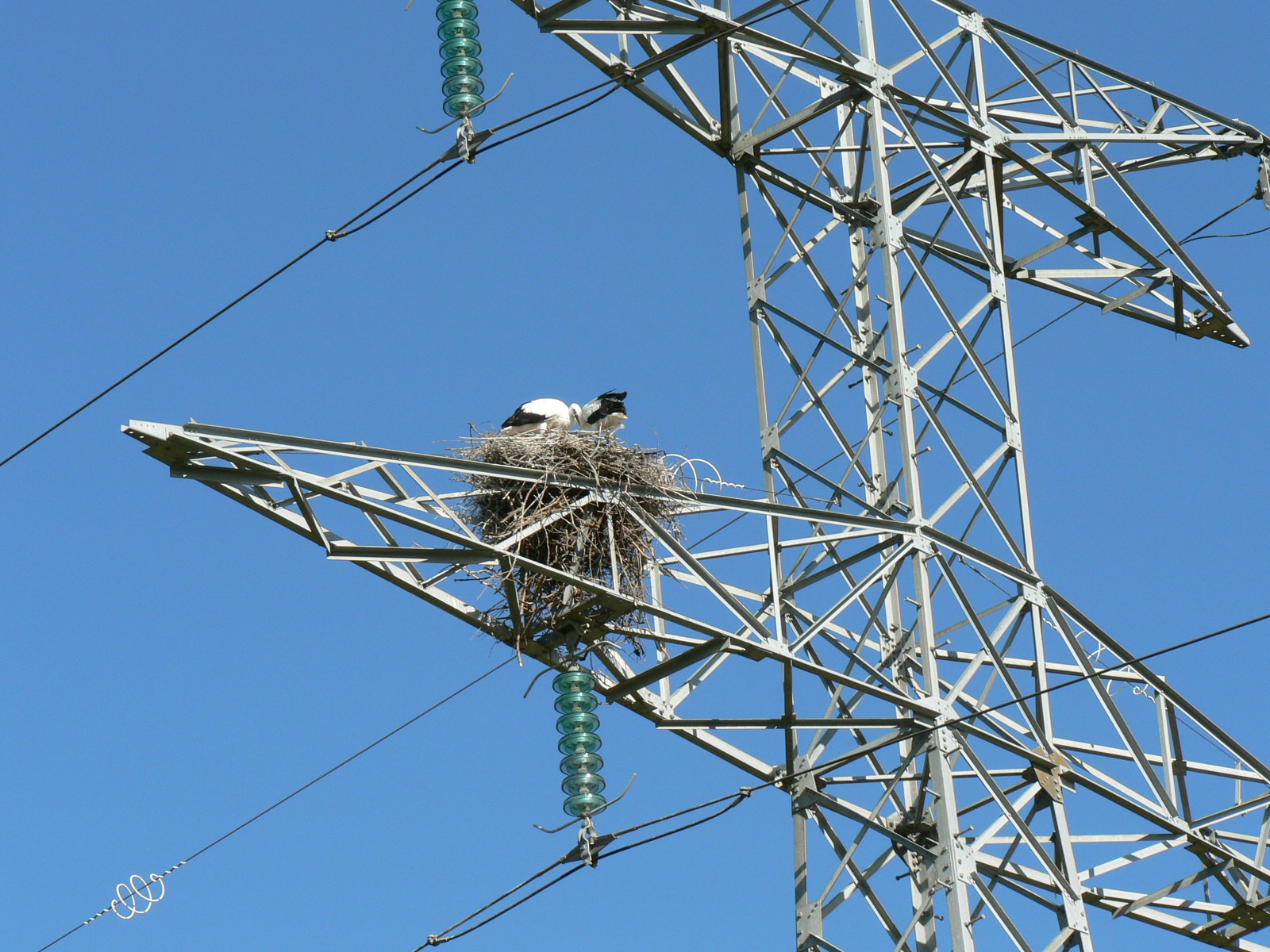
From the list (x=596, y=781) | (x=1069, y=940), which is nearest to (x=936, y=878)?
(x=1069, y=940)

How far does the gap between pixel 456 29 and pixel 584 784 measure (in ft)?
14.4

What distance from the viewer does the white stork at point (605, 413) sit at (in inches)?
538

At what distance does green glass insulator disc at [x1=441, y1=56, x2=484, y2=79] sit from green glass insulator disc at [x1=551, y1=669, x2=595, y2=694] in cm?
349

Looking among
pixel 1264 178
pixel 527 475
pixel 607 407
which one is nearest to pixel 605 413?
pixel 607 407

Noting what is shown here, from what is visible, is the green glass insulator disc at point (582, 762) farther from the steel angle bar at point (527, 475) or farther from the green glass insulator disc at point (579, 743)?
the steel angle bar at point (527, 475)

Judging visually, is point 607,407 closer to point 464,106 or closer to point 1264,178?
point 464,106

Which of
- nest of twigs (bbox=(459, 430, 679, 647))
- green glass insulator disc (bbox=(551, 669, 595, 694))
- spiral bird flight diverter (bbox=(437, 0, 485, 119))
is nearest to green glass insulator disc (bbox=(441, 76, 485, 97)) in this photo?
spiral bird flight diverter (bbox=(437, 0, 485, 119))

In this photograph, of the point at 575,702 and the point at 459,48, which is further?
the point at 459,48

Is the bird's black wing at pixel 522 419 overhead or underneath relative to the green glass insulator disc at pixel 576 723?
overhead

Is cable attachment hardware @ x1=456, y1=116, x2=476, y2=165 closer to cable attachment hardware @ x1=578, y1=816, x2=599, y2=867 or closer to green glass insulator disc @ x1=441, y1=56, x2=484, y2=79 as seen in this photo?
green glass insulator disc @ x1=441, y1=56, x2=484, y2=79

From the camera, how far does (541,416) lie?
44.9ft

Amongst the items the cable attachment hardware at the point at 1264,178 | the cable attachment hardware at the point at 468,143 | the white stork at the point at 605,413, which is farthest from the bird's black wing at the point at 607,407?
the cable attachment hardware at the point at 1264,178

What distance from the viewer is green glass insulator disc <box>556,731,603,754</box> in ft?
39.7

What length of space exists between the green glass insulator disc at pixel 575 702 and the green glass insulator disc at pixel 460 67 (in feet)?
11.8
